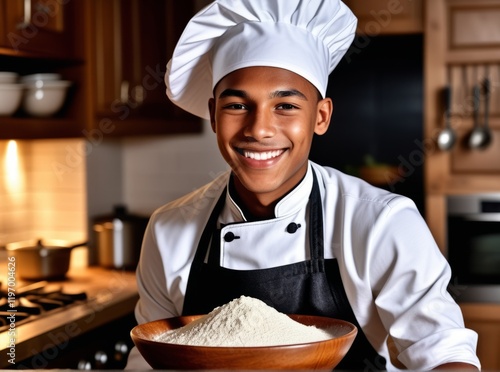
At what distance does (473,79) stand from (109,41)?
1.57 meters

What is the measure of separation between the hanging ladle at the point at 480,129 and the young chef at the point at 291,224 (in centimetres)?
164

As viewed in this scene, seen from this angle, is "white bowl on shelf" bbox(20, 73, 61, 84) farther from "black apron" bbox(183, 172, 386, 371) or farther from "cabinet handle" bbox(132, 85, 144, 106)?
"black apron" bbox(183, 172, 386, 371)

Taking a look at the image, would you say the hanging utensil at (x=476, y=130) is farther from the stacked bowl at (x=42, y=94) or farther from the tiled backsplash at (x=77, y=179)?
the stacked bowl at (x=42, y=94)

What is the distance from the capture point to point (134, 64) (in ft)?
9.68

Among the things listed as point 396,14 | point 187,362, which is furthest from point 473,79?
point 187,362

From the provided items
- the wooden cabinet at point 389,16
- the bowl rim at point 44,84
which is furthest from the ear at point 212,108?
the wooden cabinet at point 389,16

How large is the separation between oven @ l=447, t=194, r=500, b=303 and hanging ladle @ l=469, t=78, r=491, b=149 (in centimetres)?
23

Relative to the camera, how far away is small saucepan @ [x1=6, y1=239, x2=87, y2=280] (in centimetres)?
262

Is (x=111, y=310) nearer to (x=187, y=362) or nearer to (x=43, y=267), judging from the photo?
(x=43, y=267)

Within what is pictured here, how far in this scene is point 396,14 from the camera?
3062 mm

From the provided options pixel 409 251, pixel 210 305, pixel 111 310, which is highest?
pixel 409 251

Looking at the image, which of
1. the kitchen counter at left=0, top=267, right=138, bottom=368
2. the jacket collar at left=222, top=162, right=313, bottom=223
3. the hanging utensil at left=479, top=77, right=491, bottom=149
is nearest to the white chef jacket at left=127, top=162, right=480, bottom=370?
the jacket collar at left=222, top=162, right=313, bottom=223

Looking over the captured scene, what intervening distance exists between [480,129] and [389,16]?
64 centimetres

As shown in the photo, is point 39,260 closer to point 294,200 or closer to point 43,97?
point 43,97
